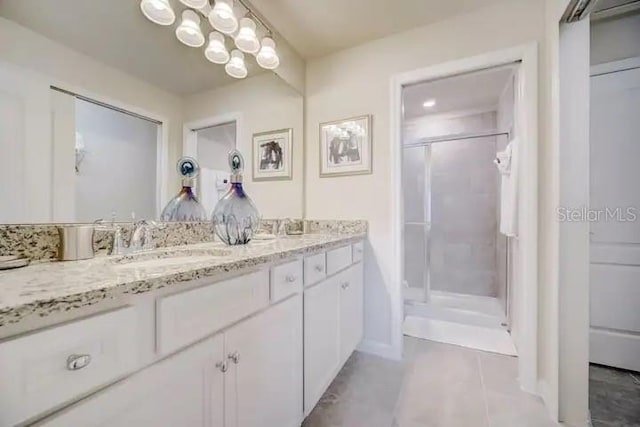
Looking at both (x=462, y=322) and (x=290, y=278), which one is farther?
(x=462, y=322)

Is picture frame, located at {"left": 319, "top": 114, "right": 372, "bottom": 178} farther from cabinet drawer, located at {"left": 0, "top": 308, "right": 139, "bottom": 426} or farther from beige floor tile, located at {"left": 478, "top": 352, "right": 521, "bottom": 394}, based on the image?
cabinet drawer, located at {"left": 0, "top": 308, "right": 139, "bottom": 426}

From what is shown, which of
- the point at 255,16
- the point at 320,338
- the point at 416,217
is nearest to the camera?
the point at 320,338

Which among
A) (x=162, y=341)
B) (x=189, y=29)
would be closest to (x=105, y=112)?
(x=189, y=29)

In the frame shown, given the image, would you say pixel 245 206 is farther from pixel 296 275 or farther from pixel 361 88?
pixel 361 88

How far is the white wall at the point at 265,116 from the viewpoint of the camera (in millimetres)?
1660

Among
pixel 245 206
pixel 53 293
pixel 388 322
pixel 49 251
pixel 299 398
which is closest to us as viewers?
pixel 53 293

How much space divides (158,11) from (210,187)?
83 centimetres

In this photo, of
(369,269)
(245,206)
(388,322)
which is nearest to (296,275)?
(245,206)

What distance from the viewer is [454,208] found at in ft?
11.4

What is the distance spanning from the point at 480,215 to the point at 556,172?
2.11m

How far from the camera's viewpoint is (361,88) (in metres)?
2.04

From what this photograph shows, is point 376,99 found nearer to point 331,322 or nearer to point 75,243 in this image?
point 331,322

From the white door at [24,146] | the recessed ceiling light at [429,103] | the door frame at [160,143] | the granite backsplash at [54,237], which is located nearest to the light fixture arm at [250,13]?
the door frame at [160,143]

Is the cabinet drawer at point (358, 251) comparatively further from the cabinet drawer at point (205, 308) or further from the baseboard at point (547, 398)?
the baseboard at point (547, 398)
